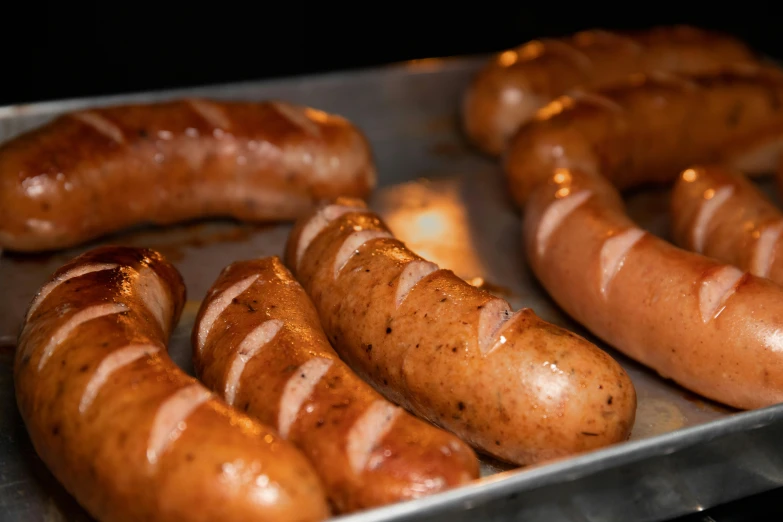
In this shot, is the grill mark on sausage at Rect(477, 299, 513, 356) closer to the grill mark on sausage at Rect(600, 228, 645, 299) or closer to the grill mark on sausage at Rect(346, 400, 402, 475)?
the grill mark on sausage at Rect(346, 400, 402, 475)

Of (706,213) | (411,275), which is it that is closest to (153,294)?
(411,275)

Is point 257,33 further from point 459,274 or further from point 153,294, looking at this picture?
point 153,294

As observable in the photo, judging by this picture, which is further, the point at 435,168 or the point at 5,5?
the point at 5,5

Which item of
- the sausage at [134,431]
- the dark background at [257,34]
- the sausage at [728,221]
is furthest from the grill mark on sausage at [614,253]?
the dark background at [257,34]

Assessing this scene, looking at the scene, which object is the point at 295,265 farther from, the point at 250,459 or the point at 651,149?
the point at 651,149

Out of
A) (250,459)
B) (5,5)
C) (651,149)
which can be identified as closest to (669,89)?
(651,149)

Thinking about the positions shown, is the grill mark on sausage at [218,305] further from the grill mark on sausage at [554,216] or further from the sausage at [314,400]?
the grill mark on sausage at [554,216]
